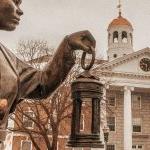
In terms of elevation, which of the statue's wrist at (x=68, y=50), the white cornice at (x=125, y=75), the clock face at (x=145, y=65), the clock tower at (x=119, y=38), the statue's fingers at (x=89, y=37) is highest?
the clock tower at (x=119, y=38)

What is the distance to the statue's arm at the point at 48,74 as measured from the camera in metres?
2.04

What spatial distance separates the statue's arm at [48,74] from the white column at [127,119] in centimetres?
4784

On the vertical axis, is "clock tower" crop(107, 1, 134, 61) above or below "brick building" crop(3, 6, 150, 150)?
above

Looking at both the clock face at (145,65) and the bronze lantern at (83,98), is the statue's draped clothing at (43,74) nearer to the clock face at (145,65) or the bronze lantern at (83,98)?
the bronze lantern at (83,98)

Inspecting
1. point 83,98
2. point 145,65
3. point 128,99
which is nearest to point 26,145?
point 128,99

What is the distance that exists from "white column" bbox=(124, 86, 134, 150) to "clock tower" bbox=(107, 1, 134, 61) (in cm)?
1105

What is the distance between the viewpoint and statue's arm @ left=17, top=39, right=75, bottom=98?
6.70 feet

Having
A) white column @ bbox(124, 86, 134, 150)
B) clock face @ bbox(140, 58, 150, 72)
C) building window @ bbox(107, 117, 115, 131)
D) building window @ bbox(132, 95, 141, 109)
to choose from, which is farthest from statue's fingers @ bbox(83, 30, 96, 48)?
building window @ bbox(132, 95, 141, 109)

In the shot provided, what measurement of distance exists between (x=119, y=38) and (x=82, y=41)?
202 ft

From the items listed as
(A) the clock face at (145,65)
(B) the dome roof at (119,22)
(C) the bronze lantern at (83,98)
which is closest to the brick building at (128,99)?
(A) the clock face at (145,65)

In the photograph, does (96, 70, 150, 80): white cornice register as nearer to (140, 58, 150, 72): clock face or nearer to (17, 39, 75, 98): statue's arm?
(140, 58, 150, 72): clock face

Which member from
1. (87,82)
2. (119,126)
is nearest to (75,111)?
(87,82)

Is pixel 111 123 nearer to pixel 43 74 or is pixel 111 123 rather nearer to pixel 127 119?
pixel 127 119

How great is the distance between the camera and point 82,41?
206cm
